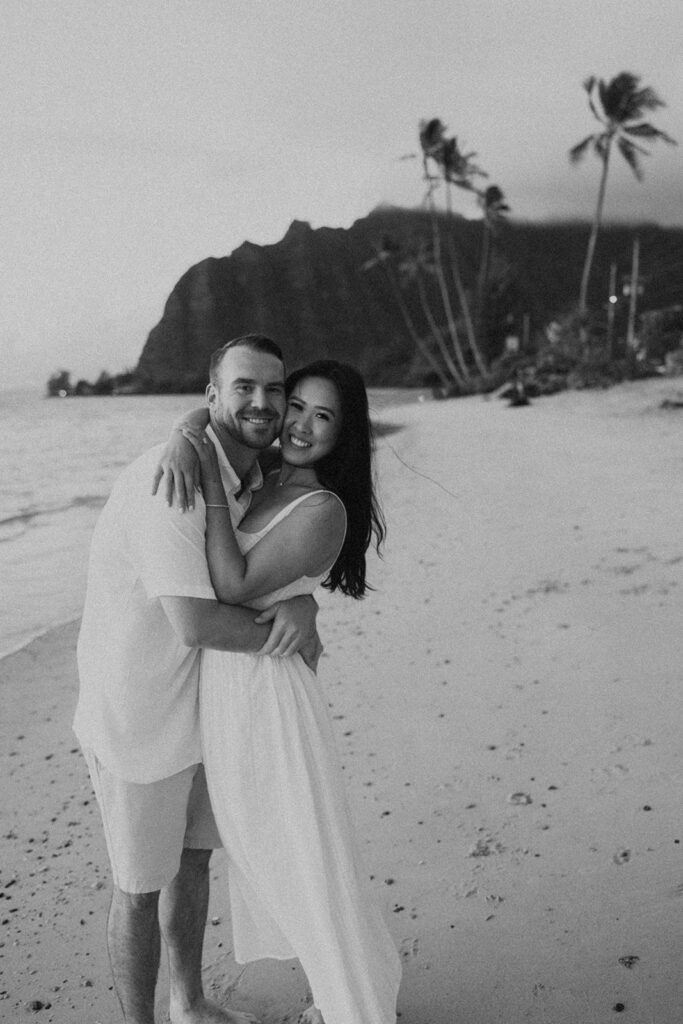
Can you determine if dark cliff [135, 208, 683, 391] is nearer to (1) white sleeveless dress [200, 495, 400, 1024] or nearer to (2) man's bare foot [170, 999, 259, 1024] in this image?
(1) white sleeveless dress [200, 495, 400, 1024]

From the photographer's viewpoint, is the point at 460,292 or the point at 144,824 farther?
the point at 460,292

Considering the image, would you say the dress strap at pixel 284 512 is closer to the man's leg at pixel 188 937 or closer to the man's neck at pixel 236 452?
the man's neck at pixel 236 452

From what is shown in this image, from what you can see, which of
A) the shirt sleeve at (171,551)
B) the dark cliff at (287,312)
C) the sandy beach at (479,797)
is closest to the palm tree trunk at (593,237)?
the dark cliff at (287,312)

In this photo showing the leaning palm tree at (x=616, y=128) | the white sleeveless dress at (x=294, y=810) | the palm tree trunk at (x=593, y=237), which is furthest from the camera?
the palm tree trunk at (x=593, y=237)

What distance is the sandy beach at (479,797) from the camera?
174 cm

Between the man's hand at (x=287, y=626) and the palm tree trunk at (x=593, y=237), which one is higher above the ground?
the palm tree trunk at (x=593, y=237)

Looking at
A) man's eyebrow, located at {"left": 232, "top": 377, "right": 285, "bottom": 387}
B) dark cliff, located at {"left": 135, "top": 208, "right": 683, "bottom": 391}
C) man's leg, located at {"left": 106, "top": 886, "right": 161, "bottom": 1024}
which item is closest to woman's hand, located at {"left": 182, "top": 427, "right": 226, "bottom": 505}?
man's eyebrow, located at {"left": 232, "top": 377, "right": 285, "bottom": 387}

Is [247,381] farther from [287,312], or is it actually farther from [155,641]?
[287,312]

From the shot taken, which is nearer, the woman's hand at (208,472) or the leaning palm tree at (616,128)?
the woman's hand at (208,472)

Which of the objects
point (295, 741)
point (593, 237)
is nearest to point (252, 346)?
point (295, 741)

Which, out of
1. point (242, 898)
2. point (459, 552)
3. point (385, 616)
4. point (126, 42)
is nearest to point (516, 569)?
point (459, 552)

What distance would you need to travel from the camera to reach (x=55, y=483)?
1167cm

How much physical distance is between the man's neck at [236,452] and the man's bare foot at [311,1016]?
1051 millimetres

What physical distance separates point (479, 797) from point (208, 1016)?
104 centimetres
